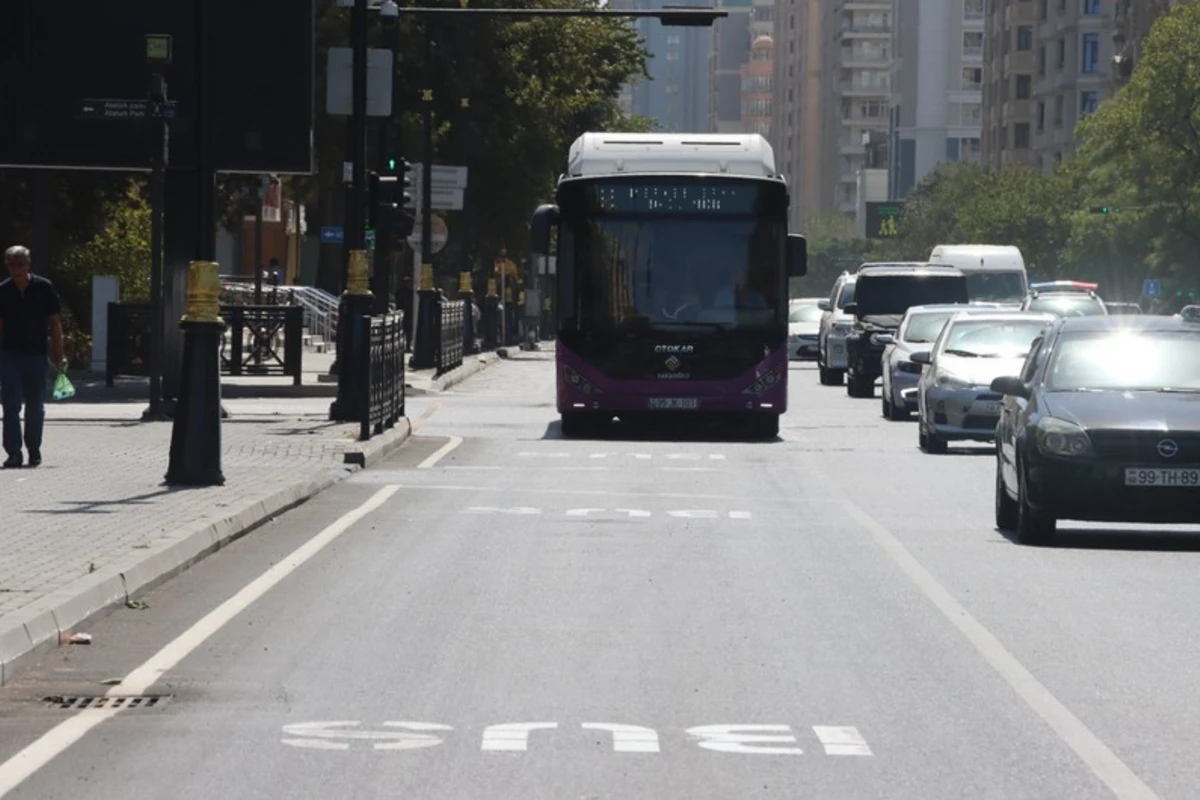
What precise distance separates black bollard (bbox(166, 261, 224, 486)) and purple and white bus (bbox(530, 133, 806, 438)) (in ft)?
36.5

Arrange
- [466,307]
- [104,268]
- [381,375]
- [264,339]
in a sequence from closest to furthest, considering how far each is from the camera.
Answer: [381,375] < [264,339] < [104,268] < [466,307]

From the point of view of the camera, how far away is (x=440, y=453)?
28.0 meters

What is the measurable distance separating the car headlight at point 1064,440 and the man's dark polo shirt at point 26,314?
9.37 meters

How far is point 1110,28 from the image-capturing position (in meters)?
144

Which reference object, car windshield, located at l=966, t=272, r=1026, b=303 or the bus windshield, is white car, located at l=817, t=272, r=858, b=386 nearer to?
car windshield, located at l=966, t=272, r=1026, b=303

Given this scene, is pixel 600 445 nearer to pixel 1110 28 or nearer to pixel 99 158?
pixel 99 158

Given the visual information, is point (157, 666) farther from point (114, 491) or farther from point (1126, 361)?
point (1126, 361)

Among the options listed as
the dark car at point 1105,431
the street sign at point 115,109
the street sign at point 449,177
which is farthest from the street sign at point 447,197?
the dark car at point 1105,431

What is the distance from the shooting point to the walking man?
23.2 m

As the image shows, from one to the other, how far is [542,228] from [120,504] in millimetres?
12946

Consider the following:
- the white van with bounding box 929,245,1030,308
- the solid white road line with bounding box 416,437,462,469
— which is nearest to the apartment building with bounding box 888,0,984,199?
the white van with bounding box 929,245,1030,308

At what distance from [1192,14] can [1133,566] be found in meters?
83.4

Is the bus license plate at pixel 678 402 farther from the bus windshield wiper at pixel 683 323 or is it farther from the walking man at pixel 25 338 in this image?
the walking man at pixel 25 338

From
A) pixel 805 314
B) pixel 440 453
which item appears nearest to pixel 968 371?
pixel 440 453
